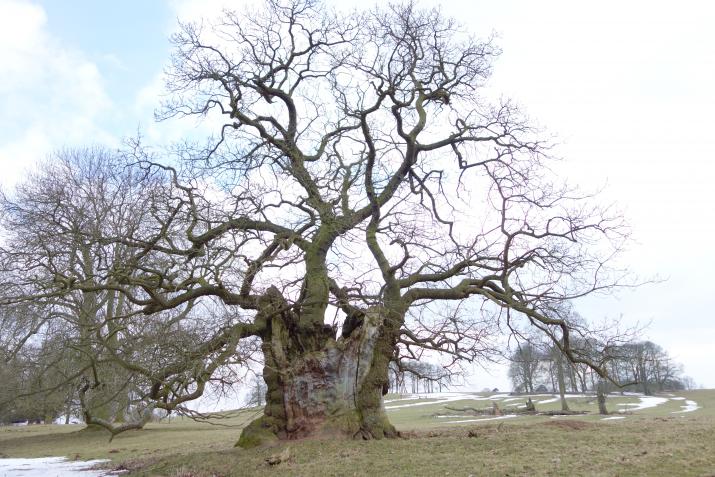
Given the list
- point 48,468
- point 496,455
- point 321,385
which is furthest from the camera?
point 48,468

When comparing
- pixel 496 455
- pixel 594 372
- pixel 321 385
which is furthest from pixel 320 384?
pixel 594 372

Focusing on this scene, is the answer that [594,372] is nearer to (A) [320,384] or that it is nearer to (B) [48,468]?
(A) [320,384]

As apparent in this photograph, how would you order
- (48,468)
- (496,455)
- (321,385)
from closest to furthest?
(496,455) → (321,385) → (48,468)

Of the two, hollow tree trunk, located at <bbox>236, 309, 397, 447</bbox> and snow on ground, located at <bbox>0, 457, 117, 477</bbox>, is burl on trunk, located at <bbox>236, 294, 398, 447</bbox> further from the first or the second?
snow on ground, located at <bbox>0, 457, 117, 477</bbox>

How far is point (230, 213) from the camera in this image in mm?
10766

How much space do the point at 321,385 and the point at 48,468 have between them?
7681 millimetres

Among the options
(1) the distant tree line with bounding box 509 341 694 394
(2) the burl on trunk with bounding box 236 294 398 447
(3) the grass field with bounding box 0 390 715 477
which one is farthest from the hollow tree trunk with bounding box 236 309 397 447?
(1) the distant tree line with bounding box 509 341 694 394

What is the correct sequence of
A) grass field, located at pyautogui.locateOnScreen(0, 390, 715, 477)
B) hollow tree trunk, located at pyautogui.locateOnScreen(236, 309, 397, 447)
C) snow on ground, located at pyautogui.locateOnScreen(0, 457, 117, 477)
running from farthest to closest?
snow on ground, located at pyautogui.locateOnScreen(0, 457, 117, 477) → hollow tree trunk, located at pyautogui.locateOnScreen(236, 309, 397, 447) → grass field, located at pyautogui.locateOnScreen(0, 390, 715, 477)

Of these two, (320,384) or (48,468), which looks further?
(48,468)

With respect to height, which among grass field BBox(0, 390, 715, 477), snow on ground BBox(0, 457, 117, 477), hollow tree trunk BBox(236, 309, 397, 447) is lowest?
snow on ground BBox(0, 457, 117, 477)

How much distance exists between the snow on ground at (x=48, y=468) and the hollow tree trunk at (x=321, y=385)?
3859mm

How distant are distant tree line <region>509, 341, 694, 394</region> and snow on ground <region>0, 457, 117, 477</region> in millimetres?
10224

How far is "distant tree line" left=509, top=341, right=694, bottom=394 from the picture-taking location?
12258 millimetres

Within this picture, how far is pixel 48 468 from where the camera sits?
13609 millimetres
